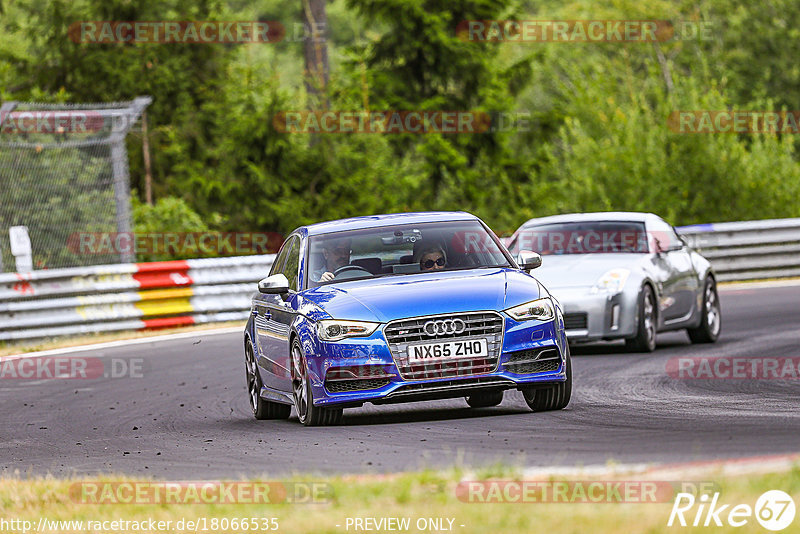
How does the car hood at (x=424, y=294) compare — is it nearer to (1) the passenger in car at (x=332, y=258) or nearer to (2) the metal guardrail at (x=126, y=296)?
(1) the passenger in car at (x=332, y=258)

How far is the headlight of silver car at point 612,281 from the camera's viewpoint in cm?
1563

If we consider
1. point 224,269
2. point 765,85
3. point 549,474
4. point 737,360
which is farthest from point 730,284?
point 765,85

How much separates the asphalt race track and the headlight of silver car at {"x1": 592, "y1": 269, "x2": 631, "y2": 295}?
2.23 feet

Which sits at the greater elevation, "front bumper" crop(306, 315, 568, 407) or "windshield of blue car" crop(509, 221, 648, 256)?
"front bumper" crop(306, 315, 568, 407)

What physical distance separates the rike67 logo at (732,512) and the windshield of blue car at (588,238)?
1066cm

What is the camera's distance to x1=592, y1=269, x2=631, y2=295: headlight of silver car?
15633 millimetres

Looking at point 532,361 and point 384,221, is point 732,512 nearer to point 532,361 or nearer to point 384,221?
point 532,361

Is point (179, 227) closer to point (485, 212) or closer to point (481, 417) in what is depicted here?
point (485, 212)

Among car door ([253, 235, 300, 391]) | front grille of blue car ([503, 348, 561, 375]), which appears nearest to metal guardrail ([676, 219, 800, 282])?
car door ([253, 235, 300, 391])

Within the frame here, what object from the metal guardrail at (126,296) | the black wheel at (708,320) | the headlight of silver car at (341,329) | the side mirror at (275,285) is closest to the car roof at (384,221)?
the side mirror at (275,285)

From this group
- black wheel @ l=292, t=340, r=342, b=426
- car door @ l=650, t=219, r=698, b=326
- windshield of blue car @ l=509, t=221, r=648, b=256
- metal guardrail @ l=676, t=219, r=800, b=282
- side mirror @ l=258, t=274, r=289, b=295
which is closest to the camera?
black wheel @ l=292, t=340, r=342, b=426

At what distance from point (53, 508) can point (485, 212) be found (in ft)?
94.9

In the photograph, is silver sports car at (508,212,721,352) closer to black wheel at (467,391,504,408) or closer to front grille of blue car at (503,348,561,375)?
black wheel at (467,391,504,408)

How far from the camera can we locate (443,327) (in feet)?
33.1
